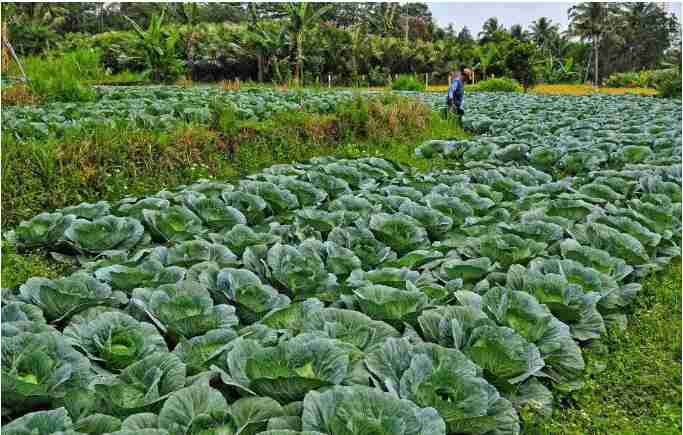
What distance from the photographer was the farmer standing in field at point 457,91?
410 inches

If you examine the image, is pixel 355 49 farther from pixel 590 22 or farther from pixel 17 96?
pixel 17 96

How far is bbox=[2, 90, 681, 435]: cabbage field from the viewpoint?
1.91 m

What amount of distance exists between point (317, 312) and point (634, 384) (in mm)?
1649

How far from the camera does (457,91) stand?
35.1 ft

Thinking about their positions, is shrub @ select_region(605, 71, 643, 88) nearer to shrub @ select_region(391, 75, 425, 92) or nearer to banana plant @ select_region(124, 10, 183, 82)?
shrub @ select_region(391, 75, 425, 92)

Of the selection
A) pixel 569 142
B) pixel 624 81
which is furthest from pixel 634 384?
pixel 624 81

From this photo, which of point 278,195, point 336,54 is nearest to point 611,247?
point 278,195

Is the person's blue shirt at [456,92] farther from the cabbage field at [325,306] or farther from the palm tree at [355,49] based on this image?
the palm tree at [355,49]

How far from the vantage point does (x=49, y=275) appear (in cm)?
362

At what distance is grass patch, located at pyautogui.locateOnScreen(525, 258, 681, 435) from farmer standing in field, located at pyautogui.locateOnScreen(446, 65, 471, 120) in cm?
752

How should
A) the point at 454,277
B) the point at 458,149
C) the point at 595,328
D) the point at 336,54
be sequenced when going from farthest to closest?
1. the point at 336,54
2. the point at 458,149
3. the point at 454,277
4. the point at 595,328

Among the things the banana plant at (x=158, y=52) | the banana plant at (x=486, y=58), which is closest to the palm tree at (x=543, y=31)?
the banana plant at (x=486, y=58)

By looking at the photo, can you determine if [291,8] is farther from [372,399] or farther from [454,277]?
[372,399]

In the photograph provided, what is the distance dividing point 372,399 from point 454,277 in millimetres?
1464
